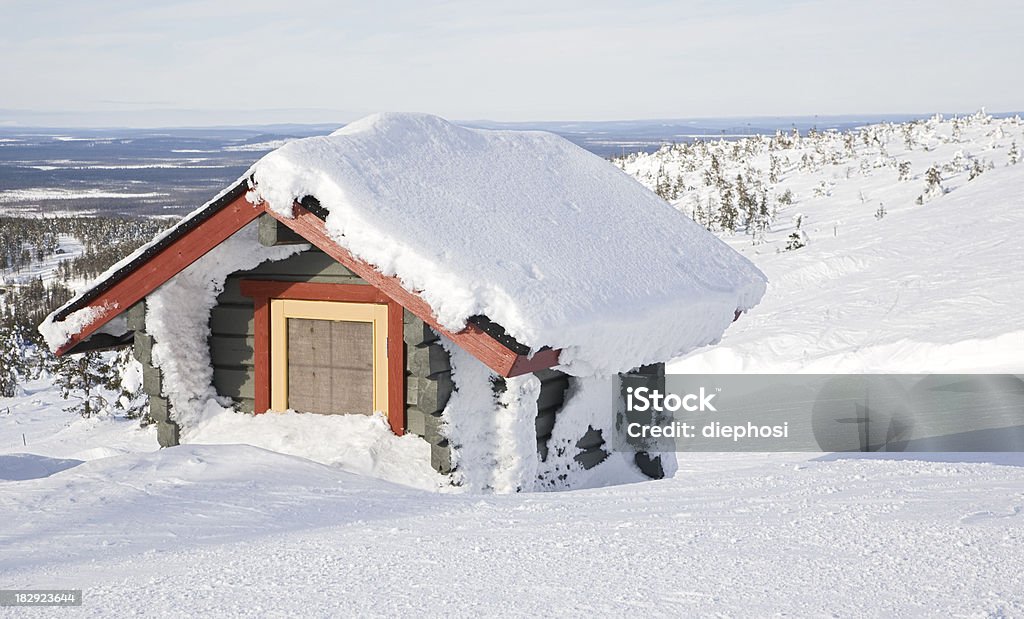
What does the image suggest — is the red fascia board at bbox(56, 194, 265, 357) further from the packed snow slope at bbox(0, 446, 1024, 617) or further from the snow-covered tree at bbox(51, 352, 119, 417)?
the snow-covered tree at bbox(51, 352, 119, 417)

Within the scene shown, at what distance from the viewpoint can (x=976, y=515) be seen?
555cm

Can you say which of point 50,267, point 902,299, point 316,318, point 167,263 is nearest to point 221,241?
point 167,263

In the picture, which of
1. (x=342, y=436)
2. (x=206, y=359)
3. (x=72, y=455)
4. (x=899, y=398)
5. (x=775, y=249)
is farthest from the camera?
(x=775, y=249)

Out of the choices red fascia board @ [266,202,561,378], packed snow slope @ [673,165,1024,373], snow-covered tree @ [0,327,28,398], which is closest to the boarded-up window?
red fascia board @ [266,202,561,378]

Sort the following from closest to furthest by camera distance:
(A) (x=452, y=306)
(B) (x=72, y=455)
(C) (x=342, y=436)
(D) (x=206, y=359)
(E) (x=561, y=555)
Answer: (E) (x=561, y=555), (A) (x=452, y=306), (C) (x=342, y=436), (D) (x=206, y=359), (B) (x=72, y=455)

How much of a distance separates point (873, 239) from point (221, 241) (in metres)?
20.9

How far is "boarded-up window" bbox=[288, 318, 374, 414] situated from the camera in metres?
7.45

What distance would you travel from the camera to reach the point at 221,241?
7137 mm

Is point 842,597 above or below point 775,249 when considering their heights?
below

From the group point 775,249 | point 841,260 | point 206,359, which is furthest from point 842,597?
point 775,249

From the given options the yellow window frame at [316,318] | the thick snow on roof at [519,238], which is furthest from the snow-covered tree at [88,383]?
the thick snow on roof at [519,238]

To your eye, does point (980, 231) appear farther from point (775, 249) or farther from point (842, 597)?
point (842, 597)

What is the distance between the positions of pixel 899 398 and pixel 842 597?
10.1 metres

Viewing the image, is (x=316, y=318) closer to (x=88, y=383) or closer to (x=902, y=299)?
(x=88, y=383)
